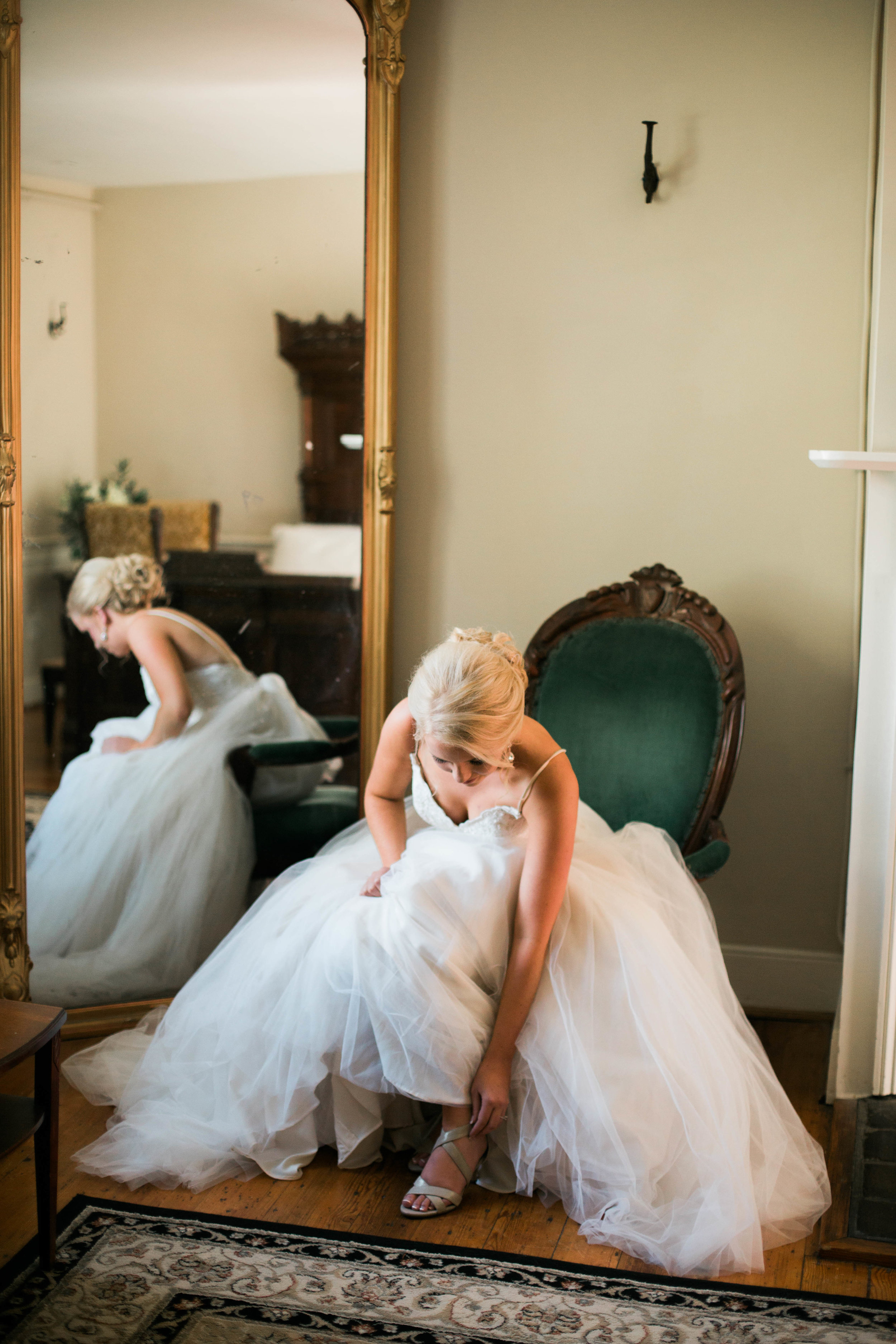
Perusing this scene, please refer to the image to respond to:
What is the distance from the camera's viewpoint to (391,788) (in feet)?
7.77

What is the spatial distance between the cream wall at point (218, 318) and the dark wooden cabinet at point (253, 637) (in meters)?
0.13

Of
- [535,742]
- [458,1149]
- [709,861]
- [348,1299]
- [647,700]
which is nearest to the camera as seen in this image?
[348,1299]

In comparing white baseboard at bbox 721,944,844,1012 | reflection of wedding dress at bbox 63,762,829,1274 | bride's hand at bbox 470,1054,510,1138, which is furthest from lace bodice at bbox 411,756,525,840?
white baseboard at bbox 721,944,844,1012

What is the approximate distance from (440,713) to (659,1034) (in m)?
0.70

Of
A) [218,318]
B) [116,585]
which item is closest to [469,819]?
[116,585]

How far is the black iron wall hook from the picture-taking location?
2.76 m

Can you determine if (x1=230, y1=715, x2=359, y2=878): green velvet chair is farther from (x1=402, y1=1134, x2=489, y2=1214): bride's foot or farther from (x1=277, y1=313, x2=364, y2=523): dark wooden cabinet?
(x1=402, y1=1134, x2=489, y2=1214): bride's foot

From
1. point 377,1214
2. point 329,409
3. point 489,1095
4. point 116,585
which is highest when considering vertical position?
point 329,409

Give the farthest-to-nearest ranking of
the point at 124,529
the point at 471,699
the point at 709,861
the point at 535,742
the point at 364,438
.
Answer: the point at 364,438 < the point at 124,529 < the point at 709,861 < the point at 535,742 < the point at 471,699

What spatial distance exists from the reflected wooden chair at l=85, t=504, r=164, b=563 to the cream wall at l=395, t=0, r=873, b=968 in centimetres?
67

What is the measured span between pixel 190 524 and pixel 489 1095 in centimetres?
147

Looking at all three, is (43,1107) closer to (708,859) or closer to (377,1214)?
(377,1214)

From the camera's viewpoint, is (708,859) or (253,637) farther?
(253,637)

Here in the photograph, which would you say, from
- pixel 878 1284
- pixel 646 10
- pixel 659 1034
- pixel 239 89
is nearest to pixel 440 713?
pixel 659 1034
